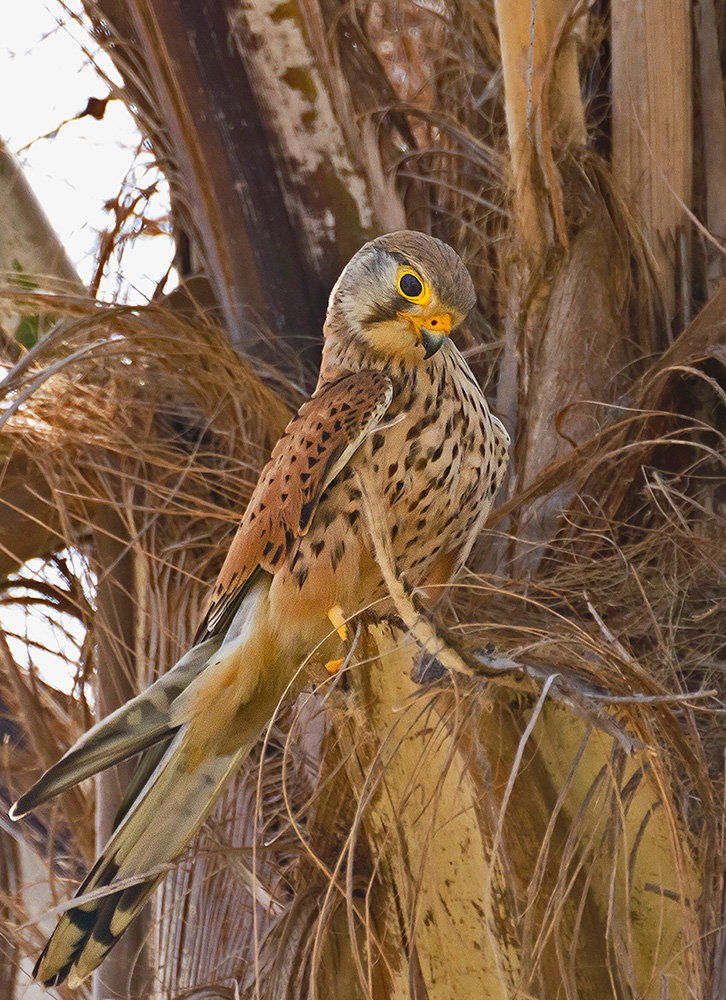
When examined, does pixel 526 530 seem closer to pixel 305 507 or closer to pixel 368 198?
pixel 305 507

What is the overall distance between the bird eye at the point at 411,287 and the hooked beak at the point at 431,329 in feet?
0.13

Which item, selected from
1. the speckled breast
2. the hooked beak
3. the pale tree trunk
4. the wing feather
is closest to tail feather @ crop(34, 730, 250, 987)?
the wing feather

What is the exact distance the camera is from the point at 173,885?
2.98 m

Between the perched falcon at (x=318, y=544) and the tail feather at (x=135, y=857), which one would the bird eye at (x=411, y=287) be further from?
the tail feather at (x=135, y=857)

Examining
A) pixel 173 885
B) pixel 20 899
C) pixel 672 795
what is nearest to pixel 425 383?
pixel 672 795

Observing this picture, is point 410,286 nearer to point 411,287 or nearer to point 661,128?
point 411,287

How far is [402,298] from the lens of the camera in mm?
2391

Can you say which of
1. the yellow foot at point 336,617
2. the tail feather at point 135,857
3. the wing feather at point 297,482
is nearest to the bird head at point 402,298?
the wing feather at point 297,482

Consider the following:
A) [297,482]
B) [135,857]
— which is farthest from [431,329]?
[135,857]

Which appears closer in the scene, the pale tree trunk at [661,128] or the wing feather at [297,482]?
the wing feather at [297,482]

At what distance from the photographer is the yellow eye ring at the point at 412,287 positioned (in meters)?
2.33

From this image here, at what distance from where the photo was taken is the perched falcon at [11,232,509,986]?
6.57ft

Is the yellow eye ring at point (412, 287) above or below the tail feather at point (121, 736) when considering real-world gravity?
above

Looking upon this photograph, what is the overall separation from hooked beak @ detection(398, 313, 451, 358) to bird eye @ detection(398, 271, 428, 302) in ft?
0.13
